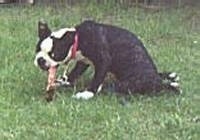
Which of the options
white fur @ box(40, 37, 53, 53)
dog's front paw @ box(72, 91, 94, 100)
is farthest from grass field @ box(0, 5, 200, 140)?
white fur @ box(40, 37, 53, 53)

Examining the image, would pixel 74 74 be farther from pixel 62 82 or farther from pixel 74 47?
pixel 74 47

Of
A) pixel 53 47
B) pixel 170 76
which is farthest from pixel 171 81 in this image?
pixel 53 47

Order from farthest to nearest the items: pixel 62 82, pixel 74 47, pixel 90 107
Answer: pixel 62 82 < pixel 74 47 < pixel 90 107

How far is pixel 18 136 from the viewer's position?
398cm

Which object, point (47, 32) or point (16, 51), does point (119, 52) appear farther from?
point (16, 51)

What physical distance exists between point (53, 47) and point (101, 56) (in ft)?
1.22

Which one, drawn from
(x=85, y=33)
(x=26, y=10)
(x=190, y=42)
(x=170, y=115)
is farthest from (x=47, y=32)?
(x=26, y=10)

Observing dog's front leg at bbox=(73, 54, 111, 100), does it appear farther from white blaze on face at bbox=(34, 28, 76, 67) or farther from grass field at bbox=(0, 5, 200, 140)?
white blaze on face at bbox=(34, 28, 76, 67)

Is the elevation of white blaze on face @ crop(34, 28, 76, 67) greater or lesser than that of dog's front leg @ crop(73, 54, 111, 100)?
greater

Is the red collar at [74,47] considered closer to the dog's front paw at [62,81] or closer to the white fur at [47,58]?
the white fur at [47,58]

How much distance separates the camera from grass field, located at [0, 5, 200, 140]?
13.4 feet

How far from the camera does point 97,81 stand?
468 centimetres

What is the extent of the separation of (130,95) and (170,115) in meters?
0.42

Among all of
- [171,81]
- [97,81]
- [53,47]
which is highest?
[53,47]
